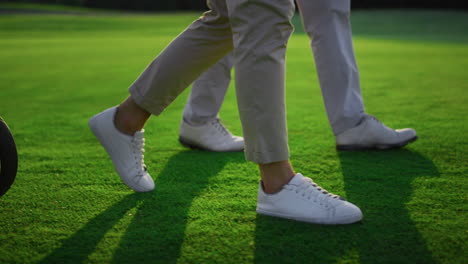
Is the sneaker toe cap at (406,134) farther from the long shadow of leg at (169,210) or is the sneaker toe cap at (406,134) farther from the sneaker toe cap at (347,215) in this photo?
the sneaker toe cap at (347,215)

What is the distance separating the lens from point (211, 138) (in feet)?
7.27

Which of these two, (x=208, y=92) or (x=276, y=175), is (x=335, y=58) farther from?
(x=276, y=175)

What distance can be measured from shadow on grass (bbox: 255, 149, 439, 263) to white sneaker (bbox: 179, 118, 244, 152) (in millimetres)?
590

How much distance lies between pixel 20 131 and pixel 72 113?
556 millimetres

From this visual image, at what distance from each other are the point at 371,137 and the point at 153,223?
111 centimetres

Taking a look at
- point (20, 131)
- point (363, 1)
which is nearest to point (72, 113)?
point (20, 131)

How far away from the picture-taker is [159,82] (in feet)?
5.26

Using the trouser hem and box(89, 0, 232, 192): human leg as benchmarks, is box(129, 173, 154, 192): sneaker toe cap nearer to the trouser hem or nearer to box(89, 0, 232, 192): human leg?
box(89, 0, 232, 192): human leg

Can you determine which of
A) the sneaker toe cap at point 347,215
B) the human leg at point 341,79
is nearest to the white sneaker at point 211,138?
the human leg at point 341,79

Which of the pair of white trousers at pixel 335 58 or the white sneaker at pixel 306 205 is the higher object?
the pair of white trousers at pixel 335 58

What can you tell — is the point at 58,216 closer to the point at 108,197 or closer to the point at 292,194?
the point at 108,197

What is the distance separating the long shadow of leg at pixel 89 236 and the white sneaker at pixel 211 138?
0.65 m

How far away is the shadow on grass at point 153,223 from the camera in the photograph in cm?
123

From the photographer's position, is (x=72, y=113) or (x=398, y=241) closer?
(x=398, y=241)
